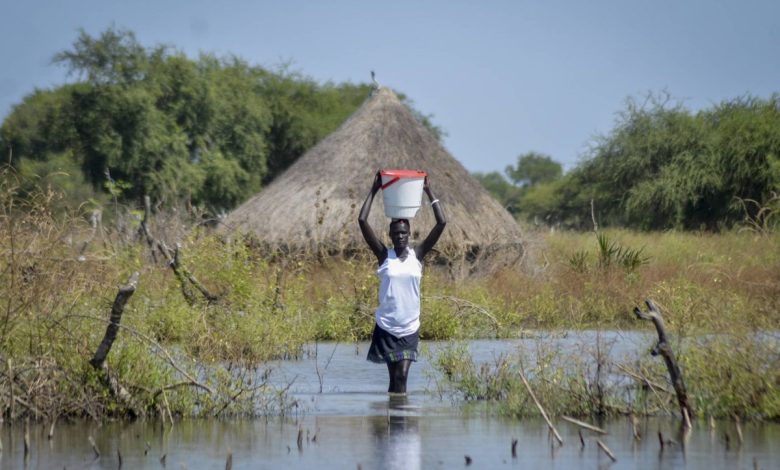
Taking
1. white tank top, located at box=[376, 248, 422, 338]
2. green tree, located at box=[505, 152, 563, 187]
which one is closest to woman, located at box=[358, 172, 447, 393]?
white tank top, located at box=[376, 248, 422, 338]

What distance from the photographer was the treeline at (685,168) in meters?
35.5

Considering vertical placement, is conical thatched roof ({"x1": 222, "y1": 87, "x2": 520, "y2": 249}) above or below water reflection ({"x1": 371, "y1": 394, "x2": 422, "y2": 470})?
above

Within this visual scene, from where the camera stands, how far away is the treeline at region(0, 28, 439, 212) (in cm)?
3669

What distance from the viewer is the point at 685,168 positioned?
37.1m

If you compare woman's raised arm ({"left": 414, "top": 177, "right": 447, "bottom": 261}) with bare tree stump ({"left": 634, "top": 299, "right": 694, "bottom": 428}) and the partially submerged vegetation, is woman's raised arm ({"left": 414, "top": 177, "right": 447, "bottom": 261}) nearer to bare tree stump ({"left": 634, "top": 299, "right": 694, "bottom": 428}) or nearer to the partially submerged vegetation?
the partially submerged vegetation

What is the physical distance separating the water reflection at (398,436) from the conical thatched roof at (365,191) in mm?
12064

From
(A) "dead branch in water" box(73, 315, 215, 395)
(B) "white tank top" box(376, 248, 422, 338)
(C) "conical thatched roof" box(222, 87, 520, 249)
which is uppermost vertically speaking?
(C) "conical thatched roof" box(222, 87, 520, 249)

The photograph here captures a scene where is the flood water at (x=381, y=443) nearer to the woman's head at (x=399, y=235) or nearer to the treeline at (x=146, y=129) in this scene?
the woman's head at (x=399, y=235)

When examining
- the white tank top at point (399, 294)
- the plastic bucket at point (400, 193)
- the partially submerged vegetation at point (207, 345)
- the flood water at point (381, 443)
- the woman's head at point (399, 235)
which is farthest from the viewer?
the plastic bucket at point (400, 193)

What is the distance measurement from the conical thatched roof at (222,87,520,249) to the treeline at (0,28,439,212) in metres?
8.44

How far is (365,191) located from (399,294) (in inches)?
557

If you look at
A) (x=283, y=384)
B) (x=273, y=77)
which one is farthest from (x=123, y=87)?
(x=283, y=384)

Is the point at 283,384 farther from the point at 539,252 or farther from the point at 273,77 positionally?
the point at 273,77

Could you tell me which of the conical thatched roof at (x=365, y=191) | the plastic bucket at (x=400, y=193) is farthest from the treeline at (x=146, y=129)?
the plastic bucket at (x=400, y=193)
